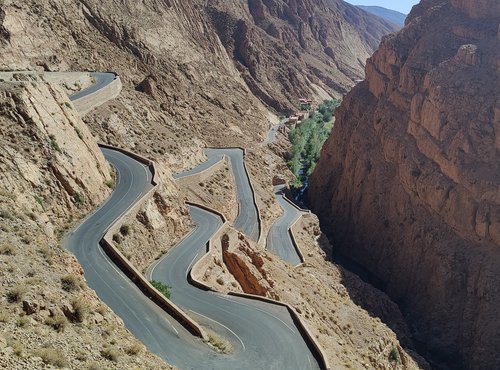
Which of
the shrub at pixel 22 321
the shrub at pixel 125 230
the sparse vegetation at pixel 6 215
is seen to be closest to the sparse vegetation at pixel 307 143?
the shrub at pixel 125 230

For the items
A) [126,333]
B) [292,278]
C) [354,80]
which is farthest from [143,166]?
[354,80]

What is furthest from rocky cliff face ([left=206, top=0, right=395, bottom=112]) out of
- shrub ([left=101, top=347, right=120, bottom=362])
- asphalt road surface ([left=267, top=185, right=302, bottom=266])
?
shrub ([left=101, top=347, right=120, bottom=362])

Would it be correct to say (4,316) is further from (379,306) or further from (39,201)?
(379,306)

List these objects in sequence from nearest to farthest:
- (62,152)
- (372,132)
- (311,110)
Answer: (62,152) → (372,132) → (311,110)

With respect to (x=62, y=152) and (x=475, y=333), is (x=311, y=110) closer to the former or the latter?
(x=475, y=333)

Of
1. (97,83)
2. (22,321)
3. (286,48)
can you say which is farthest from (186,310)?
(286,48)

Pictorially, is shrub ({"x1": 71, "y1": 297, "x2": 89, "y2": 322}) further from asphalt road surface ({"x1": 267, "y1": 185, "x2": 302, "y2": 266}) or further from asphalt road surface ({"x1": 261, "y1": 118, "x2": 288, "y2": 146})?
asphalt road surface ({"x1": 261, "y1": 118, "x2": 288, "y2": 146})

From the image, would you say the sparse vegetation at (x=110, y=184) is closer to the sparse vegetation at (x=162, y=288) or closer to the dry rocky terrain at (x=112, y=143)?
the dry rocky terrain at (x=112, y=143)
